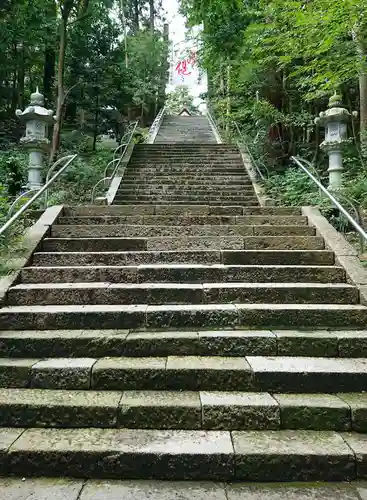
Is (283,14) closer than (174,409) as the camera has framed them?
No

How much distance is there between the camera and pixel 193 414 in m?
→ 2.09

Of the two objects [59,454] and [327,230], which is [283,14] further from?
[59,454]

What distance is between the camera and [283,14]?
6.16m

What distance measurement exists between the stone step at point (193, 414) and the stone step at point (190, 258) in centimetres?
180

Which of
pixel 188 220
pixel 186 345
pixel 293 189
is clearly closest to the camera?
pixel 186 345

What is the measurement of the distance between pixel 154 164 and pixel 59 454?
7.60 m

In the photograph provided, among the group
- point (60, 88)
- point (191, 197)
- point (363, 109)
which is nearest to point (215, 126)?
point (60, 88)

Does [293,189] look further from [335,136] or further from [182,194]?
[182,194]

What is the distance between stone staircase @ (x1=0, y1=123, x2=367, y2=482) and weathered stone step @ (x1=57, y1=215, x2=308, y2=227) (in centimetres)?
51

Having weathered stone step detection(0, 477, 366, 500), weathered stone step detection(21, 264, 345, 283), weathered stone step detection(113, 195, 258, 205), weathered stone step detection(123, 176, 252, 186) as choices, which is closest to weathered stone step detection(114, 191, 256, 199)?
weathered stone step detection(113, 195, 258, 205)

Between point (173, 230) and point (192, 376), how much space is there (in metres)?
2.33

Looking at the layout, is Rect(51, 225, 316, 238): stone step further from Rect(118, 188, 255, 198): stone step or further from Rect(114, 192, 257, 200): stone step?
Rect(118, 188, 255, 198): stone step

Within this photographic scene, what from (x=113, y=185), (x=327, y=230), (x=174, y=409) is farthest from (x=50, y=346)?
(x=113, y=185)

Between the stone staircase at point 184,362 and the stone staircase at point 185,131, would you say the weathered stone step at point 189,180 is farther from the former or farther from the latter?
the stone staircase at point 185,131
